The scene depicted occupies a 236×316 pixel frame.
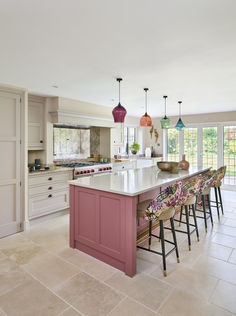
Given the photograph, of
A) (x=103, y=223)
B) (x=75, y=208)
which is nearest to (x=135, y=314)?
(x=103, y=223)

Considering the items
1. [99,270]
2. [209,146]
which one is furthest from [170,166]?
[209,146]

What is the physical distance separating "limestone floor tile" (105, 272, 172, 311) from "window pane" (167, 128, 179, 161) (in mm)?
5271

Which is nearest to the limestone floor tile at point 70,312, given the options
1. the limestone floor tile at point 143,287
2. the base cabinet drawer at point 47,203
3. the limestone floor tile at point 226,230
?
the limestone floor tile at point 143,287

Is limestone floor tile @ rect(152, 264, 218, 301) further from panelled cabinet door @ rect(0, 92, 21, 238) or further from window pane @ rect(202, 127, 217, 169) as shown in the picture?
window pane @ rect(202, 127, 217, 169)

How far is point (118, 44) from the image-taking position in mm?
2027

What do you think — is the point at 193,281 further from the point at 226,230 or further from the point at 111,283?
the point at 226,230

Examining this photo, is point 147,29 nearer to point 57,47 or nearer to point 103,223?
point 57,47

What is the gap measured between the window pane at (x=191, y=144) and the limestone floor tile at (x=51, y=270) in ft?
17.6

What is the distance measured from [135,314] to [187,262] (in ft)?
3.37

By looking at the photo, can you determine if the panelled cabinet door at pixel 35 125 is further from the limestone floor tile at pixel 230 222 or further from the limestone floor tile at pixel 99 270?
the limestone floor tile at pixel 230 222

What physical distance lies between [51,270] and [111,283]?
71 cm

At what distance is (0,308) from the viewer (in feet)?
5.90

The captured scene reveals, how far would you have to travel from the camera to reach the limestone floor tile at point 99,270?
2.22m

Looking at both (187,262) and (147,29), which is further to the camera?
(187,262)
